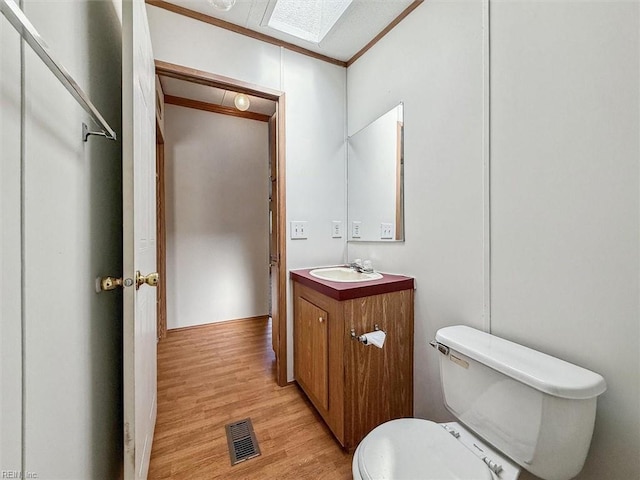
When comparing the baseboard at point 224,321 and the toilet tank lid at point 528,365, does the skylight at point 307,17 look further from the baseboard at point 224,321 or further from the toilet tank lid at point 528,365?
the baseboard at point 224,321

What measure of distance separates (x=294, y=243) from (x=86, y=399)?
133 centimetres

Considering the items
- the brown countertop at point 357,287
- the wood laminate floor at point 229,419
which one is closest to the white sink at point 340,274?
the brown countertop at point 357,287

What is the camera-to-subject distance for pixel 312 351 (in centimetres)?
160

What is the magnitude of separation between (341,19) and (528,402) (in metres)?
2.11

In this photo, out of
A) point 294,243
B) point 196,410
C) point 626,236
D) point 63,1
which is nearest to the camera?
point 63,1

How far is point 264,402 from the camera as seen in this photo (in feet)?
5.62

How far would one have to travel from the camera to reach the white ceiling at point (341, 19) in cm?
153

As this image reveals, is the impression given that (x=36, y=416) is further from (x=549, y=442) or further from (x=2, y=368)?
(x=549, y=442)

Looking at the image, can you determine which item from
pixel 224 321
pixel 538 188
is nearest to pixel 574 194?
pixel 538 188

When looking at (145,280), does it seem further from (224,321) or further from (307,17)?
(224,321)

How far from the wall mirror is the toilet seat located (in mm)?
977

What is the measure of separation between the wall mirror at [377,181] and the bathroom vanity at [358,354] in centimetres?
37

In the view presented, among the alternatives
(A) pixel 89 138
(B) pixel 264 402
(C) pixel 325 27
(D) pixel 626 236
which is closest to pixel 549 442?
(D) pixel 626 236

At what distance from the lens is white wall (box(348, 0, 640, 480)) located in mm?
807
